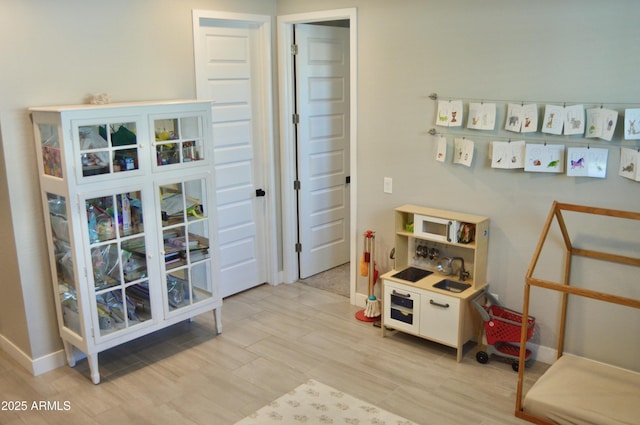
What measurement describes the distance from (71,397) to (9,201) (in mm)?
1253

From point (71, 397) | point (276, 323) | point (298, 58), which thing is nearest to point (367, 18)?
point (298, 58)

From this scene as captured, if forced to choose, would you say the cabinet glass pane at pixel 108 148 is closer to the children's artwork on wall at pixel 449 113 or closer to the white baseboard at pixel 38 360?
the white baseboard at pixel 38 360

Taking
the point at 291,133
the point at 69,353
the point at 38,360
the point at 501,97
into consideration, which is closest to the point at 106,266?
the point at 69,353

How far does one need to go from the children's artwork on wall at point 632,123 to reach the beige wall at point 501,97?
0.07 meters

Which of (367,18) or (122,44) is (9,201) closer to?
(122,44)

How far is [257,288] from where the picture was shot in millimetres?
5207

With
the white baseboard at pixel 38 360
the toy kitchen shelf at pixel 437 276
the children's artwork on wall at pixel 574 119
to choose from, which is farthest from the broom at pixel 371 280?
the white baseboard at pixel 38 360

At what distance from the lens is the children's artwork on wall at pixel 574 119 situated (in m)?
3.37

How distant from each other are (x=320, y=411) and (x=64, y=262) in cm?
184

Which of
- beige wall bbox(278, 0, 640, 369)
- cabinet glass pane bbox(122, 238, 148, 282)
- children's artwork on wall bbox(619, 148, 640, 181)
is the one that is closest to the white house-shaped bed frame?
beige wall bbox(278, 0, 640, 369)

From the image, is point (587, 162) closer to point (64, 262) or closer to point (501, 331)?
point (501, 331)

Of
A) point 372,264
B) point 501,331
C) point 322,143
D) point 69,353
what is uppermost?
point 322,143

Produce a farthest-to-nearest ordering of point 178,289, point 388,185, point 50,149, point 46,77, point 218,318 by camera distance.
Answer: point 388,185
point 218,318
point 178,289
point 46,77
point 50,149

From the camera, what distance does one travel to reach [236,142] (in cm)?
479
